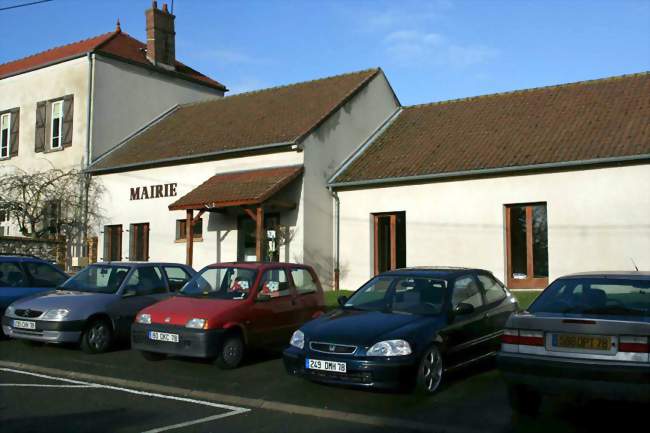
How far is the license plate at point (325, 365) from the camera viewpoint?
24.7 feet

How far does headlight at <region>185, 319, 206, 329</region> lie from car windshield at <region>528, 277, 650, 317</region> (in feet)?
14.8

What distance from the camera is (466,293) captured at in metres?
8.97

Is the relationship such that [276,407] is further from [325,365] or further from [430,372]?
[430,372]

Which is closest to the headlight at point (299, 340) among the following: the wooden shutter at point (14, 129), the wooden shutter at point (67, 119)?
the wooden shutter at point (67, 119)

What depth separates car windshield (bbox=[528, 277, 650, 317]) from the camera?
6.64 m

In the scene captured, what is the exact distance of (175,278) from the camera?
12672 millimetres

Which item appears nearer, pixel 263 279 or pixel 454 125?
pixel 263 279

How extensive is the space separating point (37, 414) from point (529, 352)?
488 cm

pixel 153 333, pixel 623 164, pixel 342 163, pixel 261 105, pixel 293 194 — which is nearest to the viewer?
pixel 153 333

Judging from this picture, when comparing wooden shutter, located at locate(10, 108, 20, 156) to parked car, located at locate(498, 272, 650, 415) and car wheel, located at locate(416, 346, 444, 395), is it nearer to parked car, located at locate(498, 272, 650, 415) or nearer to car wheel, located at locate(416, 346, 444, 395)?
car wheel, located at locate(416, 346, 444, 395)

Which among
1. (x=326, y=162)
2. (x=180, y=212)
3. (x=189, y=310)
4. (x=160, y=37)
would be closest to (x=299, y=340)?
(x=189, y=310)

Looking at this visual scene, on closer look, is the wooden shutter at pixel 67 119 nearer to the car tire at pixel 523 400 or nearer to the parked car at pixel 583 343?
the parked car at pixel 583 343

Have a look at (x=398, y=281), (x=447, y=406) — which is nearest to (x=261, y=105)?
(x=398, y=281)

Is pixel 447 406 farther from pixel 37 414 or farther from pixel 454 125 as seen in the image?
pixel 454 125
